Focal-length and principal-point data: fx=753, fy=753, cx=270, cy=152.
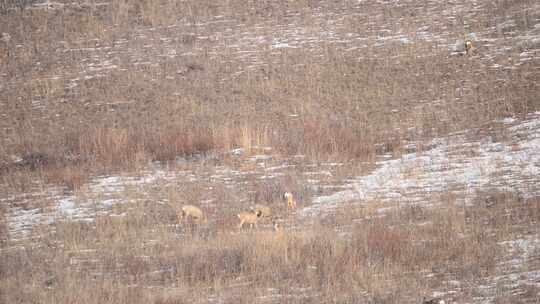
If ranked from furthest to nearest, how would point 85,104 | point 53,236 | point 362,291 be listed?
1. point 85,104
2. point 53,236
3. point 362,291

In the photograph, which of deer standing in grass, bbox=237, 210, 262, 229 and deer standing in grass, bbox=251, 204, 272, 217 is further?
deer standing in grass, bbox=251, 204, 272, 217

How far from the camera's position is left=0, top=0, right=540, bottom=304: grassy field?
29.1 feet

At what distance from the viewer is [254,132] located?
15742mm

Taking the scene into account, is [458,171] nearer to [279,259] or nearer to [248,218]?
[248,218]

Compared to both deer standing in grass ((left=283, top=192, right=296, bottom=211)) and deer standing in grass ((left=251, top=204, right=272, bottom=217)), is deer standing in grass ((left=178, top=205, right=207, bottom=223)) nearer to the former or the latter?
deer standing in grass ((left=251, top=204, right=272, bottom=217))

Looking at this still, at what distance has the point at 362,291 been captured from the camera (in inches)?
326

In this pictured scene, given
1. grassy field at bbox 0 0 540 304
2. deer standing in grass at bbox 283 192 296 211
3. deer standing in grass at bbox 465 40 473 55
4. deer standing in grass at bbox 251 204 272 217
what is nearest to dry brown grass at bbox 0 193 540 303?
grassy field at bbox 0 0 540 304

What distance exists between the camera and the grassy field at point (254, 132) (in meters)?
8.86

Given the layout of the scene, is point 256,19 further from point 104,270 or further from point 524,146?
point 104,270

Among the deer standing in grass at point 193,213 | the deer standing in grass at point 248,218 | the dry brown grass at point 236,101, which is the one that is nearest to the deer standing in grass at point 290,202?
the deer standing in grass at point 248,218

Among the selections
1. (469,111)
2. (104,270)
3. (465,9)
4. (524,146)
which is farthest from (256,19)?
(104,270)

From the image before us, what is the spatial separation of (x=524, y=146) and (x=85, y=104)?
33.4 feet

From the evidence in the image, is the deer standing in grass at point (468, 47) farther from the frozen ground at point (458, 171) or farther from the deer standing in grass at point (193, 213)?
the deer standing in grass at point (193, 213)

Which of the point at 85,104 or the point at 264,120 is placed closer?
the point at 264,120
